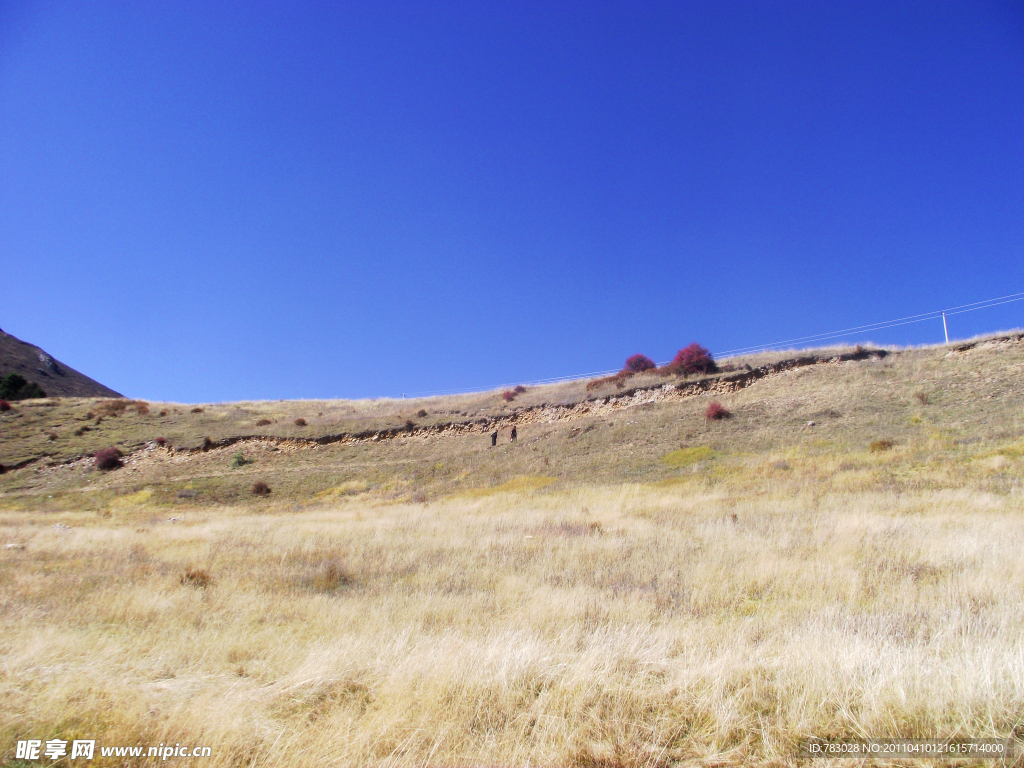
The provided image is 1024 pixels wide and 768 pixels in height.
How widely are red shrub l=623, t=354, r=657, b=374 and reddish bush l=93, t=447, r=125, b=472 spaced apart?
43.4 m

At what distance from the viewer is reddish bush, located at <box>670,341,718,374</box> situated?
42062 mm

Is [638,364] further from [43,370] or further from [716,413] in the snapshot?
[43,370]

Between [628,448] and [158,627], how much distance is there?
25382 mm

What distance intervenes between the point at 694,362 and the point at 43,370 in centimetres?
9315

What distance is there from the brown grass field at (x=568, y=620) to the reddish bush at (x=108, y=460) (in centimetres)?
1954

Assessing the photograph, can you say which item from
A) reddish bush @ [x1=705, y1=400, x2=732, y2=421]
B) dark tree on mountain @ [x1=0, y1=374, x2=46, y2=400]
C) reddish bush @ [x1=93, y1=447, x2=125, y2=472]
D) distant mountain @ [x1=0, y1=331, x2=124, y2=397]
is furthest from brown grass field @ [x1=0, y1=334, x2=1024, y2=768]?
distant mountain @ [x1=0, y1=331, x2=124, y2=397]

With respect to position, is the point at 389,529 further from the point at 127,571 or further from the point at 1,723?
the point at 1,723

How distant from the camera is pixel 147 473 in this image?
38000 mm

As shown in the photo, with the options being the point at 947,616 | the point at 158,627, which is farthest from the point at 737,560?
the point at 158,627

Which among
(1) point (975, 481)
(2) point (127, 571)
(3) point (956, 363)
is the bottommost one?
(2) point (127, 571)

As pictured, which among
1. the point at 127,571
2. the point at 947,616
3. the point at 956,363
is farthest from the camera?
the point at 956,363

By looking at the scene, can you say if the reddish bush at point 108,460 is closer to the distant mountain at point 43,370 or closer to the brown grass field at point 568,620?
the brown grass field at point 568,620

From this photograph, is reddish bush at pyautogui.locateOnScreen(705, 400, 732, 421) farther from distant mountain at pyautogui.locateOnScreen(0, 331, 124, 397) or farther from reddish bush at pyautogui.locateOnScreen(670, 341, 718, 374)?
distant mountain at pyautogui.locateOnScreen(0, 331, 124, 397)

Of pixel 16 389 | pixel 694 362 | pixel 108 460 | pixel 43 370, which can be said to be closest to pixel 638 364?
pixel 694 362
